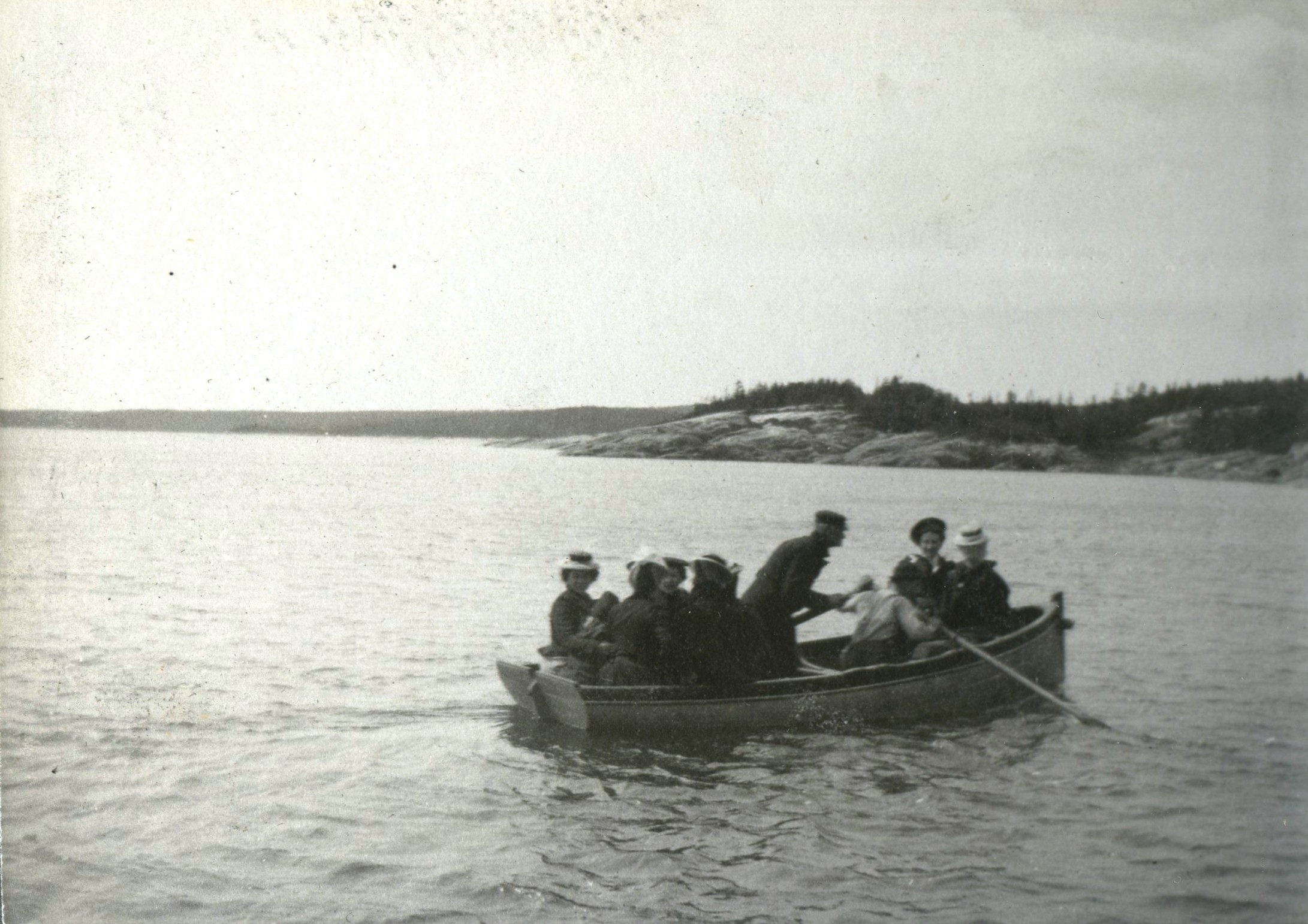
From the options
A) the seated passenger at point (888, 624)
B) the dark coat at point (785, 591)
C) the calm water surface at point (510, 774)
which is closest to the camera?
the calm water surface at point (510, 774)

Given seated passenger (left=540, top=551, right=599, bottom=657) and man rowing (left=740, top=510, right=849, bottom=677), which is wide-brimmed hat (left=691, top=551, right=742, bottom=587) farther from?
seated passenger (left=540, top=551, right=599, bottom=657)

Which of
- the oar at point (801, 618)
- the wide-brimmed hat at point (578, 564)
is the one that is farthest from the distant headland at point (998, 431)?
the wide-brimmed hat at point (578, 564)

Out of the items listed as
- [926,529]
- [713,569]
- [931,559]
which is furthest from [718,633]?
[931,559]

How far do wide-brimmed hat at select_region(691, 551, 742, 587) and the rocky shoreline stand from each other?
12.0ft

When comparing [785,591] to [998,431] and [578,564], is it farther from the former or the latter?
[998,431]

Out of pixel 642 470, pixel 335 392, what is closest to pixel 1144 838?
pixel 335 392

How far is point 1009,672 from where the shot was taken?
10.1 m

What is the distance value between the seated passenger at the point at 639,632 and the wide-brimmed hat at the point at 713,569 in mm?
300

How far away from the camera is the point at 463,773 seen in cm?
902

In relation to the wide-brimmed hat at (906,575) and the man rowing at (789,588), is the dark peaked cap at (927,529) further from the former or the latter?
the man rowing at (789,588)

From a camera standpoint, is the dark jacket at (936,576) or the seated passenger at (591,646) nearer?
the seated passenger at (591,646)

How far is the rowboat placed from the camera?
9414 millimetres

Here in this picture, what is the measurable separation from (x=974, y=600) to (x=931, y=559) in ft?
2.03

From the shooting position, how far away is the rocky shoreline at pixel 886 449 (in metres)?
9.19
